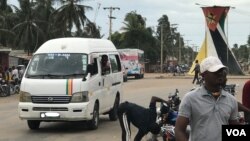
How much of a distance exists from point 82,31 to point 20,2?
9.17 meters

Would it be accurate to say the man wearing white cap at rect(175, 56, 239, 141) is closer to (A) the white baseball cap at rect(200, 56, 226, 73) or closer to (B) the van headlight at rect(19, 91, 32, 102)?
(A) the white baseball cap at rect(200, 56, 226, 73)

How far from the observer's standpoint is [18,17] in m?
71.5

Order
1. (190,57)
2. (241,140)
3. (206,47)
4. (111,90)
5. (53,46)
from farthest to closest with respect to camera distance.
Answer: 1. (190,57)
2. (206,47)
3. (111,90)
4. (53,46)
5. (241,140)

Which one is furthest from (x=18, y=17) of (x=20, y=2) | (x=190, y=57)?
(x=190, y=57)

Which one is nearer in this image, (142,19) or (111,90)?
(111,90)

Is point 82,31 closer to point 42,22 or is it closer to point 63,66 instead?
point 42,22

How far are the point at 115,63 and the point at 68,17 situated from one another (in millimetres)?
52980

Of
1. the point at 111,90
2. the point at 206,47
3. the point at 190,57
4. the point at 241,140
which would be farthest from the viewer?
the point at 190,57

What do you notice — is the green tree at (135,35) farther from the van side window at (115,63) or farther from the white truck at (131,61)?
the van side window at (115,63)

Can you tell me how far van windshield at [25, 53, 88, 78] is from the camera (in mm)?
13773

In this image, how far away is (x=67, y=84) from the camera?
523 inches

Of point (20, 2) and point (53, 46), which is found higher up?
point (20, 2)

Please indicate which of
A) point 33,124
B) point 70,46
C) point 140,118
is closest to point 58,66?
point 70,46

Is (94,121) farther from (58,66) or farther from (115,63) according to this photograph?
(115,63)
